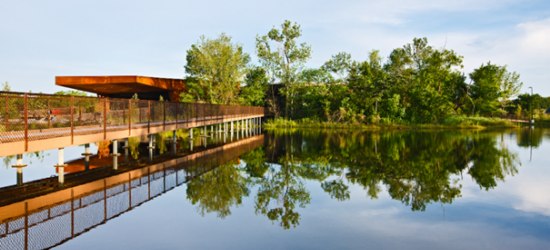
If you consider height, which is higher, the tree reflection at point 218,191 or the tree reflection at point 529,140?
the tree reflection at point 529,140

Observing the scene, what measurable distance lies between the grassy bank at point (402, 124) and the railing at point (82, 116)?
2228 centimetres

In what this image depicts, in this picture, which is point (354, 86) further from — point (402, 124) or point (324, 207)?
point (324, 207)

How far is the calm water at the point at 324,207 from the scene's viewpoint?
6723 millimetres

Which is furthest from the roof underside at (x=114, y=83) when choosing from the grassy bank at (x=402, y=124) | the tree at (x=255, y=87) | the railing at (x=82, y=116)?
the railing at (x=82, y=116)

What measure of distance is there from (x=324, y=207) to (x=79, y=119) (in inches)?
355

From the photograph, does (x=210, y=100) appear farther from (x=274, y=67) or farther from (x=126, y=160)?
(x=126, y=160)

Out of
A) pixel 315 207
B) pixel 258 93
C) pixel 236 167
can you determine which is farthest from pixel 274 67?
pixel 315 207

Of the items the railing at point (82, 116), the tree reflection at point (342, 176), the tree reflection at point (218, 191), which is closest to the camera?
the tree reflection at point (218, 191)

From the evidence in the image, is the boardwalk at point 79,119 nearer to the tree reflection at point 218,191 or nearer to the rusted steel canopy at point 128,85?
the tree reflection at point 218,191

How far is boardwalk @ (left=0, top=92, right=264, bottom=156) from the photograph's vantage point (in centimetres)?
984

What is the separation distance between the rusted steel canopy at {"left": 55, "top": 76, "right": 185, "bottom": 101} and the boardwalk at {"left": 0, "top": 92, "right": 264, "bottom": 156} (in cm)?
1341

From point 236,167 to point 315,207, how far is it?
6180mm

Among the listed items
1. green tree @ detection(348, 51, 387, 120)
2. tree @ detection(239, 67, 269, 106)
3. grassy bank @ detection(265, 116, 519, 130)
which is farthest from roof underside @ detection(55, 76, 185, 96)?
green tree @ detection(348, 51, 387, 120)

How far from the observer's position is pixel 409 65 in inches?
1928
